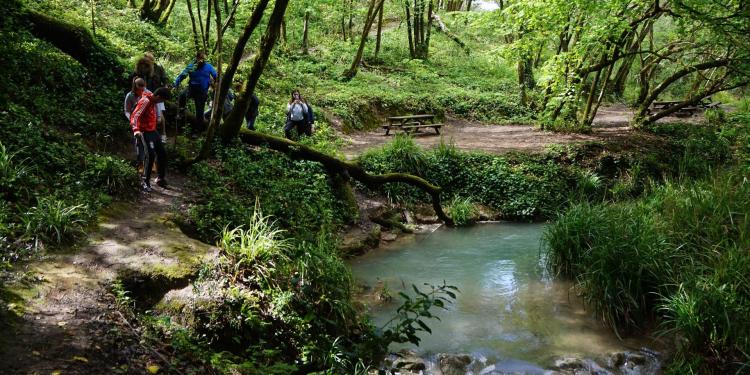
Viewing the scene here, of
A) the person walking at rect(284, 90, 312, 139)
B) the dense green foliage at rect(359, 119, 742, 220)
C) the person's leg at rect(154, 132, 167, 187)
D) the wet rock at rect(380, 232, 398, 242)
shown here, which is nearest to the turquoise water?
the wet rock at rect(380, 232, 398, 242)

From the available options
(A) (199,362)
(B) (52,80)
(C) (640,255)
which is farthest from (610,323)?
(B) (52,80)

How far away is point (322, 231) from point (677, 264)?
544cm

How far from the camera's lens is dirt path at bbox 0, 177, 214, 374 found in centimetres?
380

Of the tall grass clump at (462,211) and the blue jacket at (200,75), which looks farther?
the tall grass clump at (462,211)

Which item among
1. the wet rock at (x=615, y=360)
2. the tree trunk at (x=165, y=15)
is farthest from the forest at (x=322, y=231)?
the tree trunk at (x=165, y=15)

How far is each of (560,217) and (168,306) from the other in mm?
6626

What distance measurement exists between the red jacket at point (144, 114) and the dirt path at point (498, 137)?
6764 millimetres

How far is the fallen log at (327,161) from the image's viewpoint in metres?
11.2

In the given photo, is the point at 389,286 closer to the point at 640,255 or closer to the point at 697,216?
the point at 640,255

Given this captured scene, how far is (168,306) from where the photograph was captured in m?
5.21

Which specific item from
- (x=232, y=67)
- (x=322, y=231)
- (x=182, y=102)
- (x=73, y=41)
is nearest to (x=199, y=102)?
(x=182, y=102)

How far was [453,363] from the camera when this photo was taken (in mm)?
6246

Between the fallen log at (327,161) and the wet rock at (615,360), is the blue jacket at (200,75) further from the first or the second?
the wet rock at (615,360)

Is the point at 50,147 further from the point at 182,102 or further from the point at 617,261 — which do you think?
the point at 617,261
